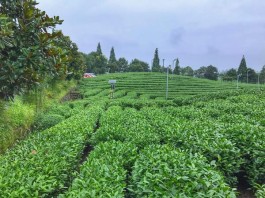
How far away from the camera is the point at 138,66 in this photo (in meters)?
73.1

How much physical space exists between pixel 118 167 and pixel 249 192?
10.2ft

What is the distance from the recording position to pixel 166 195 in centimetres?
357

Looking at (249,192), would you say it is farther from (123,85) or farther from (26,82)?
(123,85)

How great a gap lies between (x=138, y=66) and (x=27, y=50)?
67.4m

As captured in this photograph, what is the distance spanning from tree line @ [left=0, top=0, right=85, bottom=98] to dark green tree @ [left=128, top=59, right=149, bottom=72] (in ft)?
217

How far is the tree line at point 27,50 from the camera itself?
6203mm

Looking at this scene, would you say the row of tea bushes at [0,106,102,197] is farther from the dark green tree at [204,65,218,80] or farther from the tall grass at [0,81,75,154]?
→ the dark green tree at [204,65,218,80]

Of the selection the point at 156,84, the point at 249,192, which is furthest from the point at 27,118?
the point at 156,84

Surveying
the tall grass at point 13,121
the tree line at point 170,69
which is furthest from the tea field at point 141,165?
the tree line at point 170,69

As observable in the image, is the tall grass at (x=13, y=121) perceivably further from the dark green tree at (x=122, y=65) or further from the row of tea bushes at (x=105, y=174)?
the dark green tree at (x=122, y=65)

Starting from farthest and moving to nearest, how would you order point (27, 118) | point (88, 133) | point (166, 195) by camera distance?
point (27, 118), point (88, 133), point (166, 195)

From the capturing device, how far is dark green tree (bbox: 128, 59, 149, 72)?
73.1 meters

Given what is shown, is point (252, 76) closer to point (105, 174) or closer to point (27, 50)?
Result: point (27, 50)

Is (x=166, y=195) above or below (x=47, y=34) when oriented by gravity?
below
